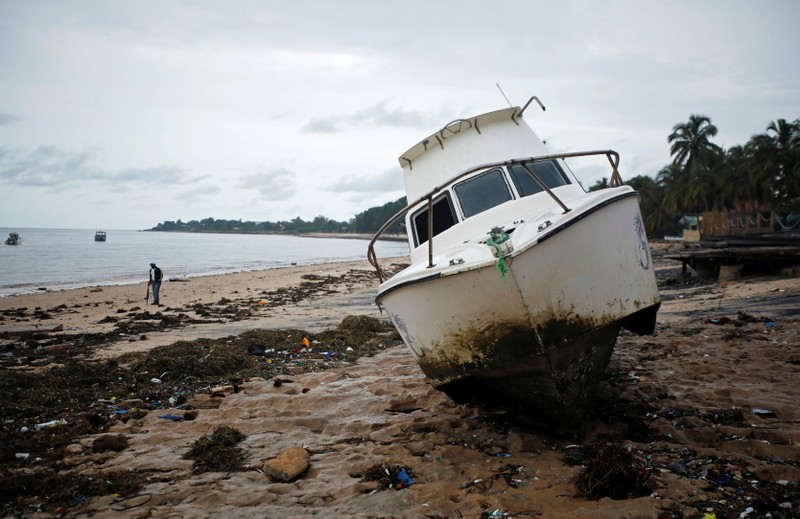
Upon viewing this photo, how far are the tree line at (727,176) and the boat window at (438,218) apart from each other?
2885cm

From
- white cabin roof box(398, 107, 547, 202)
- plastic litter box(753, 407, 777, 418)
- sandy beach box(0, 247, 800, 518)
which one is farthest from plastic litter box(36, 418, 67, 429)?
plastic litter box(753, 407, 777, 418)

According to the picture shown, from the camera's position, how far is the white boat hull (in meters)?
4.06

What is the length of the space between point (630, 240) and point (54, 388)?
7.41 metres

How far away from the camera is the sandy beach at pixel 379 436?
11.7 ft

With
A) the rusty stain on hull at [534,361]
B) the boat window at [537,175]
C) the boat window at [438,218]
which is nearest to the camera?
the rusty stain on hull at [534,361]

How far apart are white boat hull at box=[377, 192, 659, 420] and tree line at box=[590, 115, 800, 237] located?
29900mm

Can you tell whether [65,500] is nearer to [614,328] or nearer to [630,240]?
[614,328]

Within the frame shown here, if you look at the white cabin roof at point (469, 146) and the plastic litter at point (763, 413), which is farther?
the white cabin roof at point (469, 146)

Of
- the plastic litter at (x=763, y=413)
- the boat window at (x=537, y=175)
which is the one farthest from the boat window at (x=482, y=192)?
the plastic litter at (x=763, y=413)

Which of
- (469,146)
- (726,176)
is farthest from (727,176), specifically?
(469,146)

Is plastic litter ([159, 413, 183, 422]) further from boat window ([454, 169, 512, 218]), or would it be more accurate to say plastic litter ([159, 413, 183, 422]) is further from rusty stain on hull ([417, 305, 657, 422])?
boat window ([454, 169, 512, 218])

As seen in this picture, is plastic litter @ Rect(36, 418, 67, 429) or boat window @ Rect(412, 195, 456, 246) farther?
boat window @ Rect(412, 195, 456, 246)

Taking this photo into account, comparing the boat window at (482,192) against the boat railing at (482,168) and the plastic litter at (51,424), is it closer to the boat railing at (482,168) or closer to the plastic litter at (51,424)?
the boat railing at (482,168)

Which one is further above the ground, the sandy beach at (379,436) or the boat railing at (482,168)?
the boat railing at (482,168)
